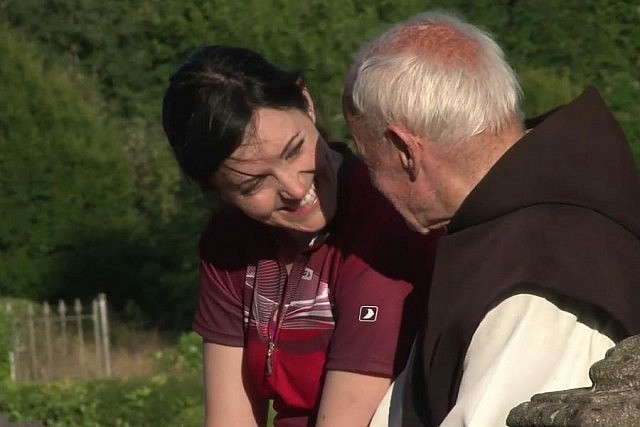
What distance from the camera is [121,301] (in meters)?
15.4

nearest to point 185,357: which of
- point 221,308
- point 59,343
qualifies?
point 59,343

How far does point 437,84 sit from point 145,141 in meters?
13.8

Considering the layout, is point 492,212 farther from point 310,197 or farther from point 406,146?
point 310,197

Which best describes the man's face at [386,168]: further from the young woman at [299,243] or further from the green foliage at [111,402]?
the green foliage at [111,402]

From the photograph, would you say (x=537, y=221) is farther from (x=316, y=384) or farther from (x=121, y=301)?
(x=121, y=301)

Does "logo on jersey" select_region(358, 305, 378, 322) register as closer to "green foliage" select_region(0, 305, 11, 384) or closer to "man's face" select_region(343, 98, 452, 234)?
"man's face" select_region(343, 98, 452, 234)

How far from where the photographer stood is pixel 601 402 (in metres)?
2.15

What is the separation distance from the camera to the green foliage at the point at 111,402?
32.5ft

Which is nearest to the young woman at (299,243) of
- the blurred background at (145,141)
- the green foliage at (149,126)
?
the green foliage at (149,126)

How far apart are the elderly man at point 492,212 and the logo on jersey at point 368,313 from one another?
0.83 feet

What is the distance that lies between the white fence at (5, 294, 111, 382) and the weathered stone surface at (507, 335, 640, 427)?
10.5 m

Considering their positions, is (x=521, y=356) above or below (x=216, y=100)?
below

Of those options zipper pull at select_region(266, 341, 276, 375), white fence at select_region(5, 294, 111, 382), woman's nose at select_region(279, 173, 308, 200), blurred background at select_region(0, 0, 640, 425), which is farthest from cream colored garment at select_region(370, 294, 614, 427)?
white fence at select_region(5, 294, 111, 382)

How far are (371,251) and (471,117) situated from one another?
591 millimetres
